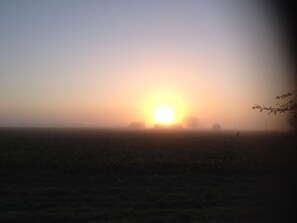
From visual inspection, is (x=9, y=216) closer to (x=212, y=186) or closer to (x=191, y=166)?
(x=212, y=186)

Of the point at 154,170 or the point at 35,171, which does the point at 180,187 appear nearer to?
the point at 154,170

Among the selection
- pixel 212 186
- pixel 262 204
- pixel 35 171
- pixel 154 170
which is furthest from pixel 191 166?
pixel 262 204

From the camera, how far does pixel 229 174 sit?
69.7 feet

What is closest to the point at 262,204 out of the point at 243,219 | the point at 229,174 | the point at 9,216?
the point at 243,219

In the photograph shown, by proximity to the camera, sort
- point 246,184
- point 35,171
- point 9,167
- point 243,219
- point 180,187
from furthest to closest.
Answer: point 9,167
point 35,171
point 246,184
point 180,187
point 243,219

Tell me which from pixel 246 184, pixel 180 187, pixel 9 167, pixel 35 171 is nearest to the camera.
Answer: pixel 180 187

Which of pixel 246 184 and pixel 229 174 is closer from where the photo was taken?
pixel 246 184

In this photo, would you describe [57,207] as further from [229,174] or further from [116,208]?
[229,174]

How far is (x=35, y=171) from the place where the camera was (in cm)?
2092

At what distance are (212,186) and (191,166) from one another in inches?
211

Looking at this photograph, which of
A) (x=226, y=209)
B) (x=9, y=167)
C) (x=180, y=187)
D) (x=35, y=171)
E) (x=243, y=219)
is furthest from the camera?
(x=9, y=167)

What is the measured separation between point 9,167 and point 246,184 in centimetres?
1150

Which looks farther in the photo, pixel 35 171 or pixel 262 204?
pixel 35 171

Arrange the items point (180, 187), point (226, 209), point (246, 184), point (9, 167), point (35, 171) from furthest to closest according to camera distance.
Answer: point (9, 167)
point (35, 171)
point (246, 184)
point (180, 187)
point (226, 209)
